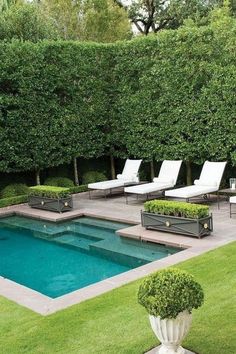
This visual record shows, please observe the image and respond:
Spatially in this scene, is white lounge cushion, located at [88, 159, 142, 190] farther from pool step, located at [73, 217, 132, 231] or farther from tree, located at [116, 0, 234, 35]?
tree, located at [116, 0, 234, 35]

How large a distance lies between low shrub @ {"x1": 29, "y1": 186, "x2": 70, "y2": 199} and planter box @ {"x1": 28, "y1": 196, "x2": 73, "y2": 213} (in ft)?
0.30

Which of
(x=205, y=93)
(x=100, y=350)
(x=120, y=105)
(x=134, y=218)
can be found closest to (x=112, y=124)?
(x=120, y=105)

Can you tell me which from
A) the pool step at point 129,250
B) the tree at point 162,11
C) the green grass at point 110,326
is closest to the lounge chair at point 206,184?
the pool step at point 129,250

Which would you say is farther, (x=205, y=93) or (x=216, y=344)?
(x=205, y=93)

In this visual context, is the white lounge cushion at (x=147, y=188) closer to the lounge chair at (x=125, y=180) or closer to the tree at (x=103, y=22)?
the lounge chair at (x=125, y=180)

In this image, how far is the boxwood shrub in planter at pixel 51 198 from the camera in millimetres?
12516

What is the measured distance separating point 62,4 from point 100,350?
21.3 meters

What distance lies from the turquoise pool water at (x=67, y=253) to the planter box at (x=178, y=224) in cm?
53

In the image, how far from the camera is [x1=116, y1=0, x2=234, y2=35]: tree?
26305 millimetres

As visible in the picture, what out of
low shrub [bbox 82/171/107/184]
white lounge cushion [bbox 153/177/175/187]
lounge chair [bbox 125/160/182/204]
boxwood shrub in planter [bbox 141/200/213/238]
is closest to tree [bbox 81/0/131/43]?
low shrub [bbox 82/171/107/184]

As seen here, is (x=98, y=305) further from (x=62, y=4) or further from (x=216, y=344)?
(x=62, y=4)

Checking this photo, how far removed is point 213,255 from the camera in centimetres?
769

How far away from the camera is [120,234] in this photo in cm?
1003

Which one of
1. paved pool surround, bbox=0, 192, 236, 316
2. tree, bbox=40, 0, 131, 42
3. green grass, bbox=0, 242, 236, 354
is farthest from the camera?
tree, bbox=40, 0, 131, 42
